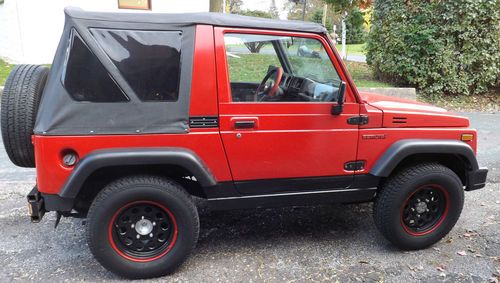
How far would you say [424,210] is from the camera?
3.67 meters

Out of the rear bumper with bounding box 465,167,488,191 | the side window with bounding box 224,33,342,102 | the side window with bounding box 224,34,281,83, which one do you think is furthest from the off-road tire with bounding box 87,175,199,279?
the rear bumper with bounding box 465,167,488,191

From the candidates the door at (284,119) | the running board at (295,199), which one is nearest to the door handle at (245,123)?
the door at (284,119)

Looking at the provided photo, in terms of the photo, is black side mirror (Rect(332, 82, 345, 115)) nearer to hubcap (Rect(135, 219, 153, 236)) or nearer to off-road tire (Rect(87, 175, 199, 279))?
off-road tire (Rect(87, 175, 199, 279))

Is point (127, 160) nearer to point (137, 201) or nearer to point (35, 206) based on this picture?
point (137, 201)

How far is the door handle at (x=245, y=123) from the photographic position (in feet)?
10.3

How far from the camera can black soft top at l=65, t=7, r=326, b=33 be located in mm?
2945

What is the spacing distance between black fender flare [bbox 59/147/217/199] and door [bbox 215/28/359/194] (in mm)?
286

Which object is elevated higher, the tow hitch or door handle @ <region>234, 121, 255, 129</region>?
door handle @ <region>234, 121, 255, 129</region>

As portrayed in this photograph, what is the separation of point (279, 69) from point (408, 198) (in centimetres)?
151

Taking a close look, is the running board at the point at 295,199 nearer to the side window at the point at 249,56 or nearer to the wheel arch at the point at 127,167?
the wheel arch at the point at 127,167

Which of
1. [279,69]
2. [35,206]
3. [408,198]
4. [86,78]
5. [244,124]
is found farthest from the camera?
[279,69]

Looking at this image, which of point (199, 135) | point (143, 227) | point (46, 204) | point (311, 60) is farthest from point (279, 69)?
point (46, 204)

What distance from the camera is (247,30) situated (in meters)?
3.21

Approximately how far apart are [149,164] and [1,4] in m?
12.2
